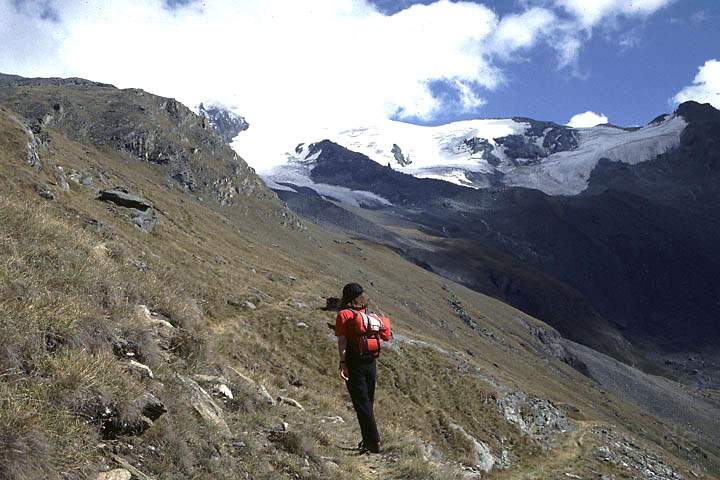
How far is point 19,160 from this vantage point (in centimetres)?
3234

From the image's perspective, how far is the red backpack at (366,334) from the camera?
33.2 feet

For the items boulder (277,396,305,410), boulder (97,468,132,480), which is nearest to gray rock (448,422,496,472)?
boulder (277,396,305,410)

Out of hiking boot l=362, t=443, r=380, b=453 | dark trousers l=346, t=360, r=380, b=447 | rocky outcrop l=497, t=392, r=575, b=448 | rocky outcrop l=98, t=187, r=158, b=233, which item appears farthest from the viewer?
rocky outcrop l=98, t=187, r=158, b=233

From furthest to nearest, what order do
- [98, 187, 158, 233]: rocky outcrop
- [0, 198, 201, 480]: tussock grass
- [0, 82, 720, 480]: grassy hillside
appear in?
[98, 187, 158, 233]: rocky outcrop
[0, 82, 720, 480]: grassy hillside
[0, 198, 201, 480]: tussock grass

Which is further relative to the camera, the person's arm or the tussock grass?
the person's arm

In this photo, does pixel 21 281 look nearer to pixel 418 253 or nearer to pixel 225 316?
pixel 225 316

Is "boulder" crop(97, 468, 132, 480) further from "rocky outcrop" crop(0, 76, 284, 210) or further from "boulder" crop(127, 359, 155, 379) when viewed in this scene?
"rocky outcrop" crop(0, 76, 284, 210)

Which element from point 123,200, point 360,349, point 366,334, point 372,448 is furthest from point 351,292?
point 123,200

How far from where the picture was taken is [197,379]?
388 inches

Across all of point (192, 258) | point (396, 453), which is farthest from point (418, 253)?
point (396, 453)

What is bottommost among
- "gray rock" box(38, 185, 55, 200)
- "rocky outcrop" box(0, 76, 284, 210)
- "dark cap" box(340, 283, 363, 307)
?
"dark cap" box(340, 283, 363, 307)

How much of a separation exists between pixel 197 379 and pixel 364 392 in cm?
318

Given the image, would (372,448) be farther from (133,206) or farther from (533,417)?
(133,206)

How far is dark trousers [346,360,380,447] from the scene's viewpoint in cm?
1030
